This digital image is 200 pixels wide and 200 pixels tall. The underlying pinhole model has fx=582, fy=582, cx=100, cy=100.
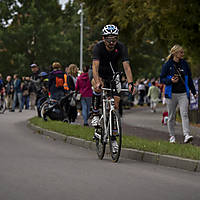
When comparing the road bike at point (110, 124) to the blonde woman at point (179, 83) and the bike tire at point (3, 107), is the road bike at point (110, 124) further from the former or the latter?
Result: the bike tire at point (3, 107)

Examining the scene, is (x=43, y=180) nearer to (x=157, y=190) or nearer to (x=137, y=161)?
(x=157, y=190)

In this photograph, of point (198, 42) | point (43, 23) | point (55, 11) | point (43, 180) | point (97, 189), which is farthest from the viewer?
point (55, 11)

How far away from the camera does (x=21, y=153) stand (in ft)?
32.3

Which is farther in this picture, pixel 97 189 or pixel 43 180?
pixel 43 180

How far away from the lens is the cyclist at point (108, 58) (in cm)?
879

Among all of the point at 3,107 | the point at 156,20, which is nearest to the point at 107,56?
the point at 156,20

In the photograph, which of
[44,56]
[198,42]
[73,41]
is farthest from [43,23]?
[198,42]

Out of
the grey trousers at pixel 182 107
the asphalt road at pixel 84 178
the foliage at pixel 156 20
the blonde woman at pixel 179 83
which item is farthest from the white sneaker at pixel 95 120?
the foliage at pixel 156 20

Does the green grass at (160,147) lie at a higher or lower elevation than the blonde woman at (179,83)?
lower

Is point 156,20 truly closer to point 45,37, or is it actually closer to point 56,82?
point 56,82

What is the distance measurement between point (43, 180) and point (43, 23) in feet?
150

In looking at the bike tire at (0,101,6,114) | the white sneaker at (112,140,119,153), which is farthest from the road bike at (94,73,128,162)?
the bike tire at (0,101,6,114)

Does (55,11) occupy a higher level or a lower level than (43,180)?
higher

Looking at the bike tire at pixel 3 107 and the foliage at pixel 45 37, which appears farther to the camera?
the foliage at pixel 45 37
